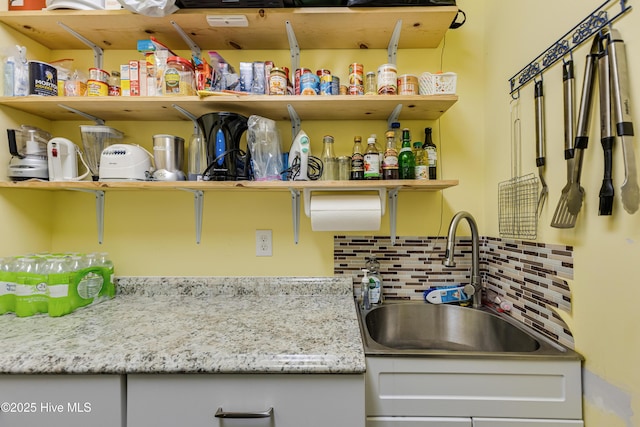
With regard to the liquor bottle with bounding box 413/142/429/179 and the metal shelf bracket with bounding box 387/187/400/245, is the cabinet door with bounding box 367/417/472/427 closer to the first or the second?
the metal shelf bracket with bounding box 387/187/400/245

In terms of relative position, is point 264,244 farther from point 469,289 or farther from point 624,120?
point 624,120

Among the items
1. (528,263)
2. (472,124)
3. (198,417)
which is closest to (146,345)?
(198,417)

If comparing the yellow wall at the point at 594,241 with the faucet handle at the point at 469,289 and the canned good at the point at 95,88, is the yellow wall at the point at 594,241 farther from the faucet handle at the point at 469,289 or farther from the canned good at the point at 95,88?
the canned good at the point at 95,88

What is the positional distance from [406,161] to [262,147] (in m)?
0.61

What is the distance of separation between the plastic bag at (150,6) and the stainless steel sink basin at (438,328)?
1414 mm

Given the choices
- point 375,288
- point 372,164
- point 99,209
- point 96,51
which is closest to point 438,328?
point 375,288

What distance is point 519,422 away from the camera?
0.86m

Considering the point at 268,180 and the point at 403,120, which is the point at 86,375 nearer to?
the point at 268,180

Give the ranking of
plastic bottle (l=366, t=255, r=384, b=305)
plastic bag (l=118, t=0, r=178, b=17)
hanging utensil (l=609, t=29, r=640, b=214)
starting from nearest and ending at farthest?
hanging utensil (l=609, t=29, r=640, b=214), plastic bag (l=118, t=0, r=178, b=17), plastic bottle (l=366, t=255, r=384, b=305)

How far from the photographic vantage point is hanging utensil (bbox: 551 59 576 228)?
2.77 ft

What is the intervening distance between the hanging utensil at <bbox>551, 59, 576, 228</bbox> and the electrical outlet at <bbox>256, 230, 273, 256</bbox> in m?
1.12

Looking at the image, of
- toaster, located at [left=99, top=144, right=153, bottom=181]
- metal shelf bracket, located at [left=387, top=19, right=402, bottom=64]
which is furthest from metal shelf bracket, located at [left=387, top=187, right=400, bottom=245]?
toaster, located at [left=99, top=144, right=153, bottom=181]

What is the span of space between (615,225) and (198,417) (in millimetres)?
1199

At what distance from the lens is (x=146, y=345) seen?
0.86 meters
